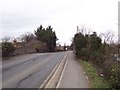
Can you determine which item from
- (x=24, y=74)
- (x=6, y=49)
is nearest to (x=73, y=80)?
(x=24, y=74)

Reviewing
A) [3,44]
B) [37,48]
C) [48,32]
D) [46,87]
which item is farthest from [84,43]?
[48,32]

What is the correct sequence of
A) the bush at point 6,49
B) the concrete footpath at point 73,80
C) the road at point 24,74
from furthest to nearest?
the bush at point 6,49 → the road at point 24,74 → the concrete footpath at point 73,80

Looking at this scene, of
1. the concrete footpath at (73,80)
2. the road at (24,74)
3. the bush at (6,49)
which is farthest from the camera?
the bush at (6,49)

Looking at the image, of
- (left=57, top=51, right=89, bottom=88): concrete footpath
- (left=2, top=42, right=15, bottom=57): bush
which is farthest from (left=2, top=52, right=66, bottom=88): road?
(left=2, top=42, right=15, bottom=57): bush

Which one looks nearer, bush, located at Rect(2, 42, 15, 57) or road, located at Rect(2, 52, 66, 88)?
road, located at Rect(2, 52, 66, 88)

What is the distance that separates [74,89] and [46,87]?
1.81 m

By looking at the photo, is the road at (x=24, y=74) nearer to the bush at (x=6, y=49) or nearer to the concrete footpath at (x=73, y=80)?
the concrete footpath at (x=73, y=80)

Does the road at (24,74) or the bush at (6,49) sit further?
the bush at (6,49)

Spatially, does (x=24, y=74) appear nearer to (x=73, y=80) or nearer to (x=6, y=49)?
(x=73, y=80)

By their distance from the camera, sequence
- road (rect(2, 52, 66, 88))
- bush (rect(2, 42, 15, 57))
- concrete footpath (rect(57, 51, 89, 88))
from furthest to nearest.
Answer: bush (rect(2, 42, 15, 57))
road (rect(2, 52, 66, 88))
concrete footpath (rect(57, 51, 89, 88))

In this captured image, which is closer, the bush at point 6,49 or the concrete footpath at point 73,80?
the concrete footpath at point 73,80

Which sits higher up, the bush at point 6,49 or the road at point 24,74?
the bush at point 6,49

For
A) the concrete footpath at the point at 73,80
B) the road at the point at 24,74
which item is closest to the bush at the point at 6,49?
the road at the point at 24,74

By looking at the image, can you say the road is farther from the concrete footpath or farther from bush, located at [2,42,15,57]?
bush, located at [2,42,15,57]
